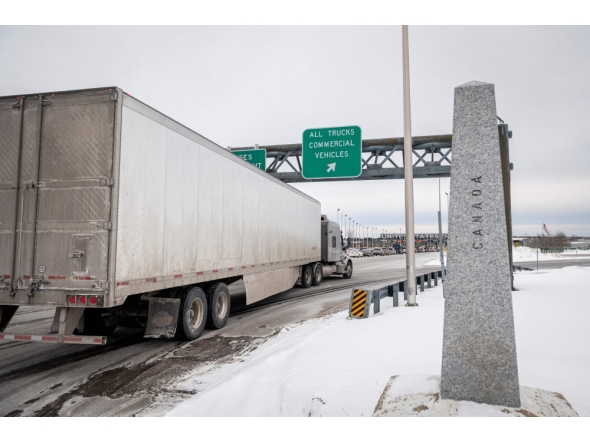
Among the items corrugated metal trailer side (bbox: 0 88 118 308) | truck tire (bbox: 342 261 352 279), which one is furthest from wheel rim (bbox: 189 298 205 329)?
truck tire (bbox: 342 261 352 279)

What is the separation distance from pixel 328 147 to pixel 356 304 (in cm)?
867

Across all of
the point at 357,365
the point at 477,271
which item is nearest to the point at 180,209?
the point at 357,365

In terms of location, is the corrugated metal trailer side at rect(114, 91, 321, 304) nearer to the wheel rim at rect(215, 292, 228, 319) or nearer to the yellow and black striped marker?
the wheel rim at rect(215, 292, 228, 319)

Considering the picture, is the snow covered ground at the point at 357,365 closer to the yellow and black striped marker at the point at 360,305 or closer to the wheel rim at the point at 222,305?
the yellow and black striped marker at the point at 360,305

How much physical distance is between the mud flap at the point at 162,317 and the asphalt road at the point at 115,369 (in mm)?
337

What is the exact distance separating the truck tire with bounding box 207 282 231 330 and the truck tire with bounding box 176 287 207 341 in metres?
0.26

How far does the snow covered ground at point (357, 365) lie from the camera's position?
4469 mm

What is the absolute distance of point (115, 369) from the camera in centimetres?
653

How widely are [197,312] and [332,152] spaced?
971 centimetres

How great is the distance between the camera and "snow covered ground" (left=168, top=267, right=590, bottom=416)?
4469mm

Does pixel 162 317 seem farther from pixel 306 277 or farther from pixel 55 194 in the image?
pixel 306 277

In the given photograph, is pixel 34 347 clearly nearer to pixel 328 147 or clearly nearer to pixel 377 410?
pixel 377 410

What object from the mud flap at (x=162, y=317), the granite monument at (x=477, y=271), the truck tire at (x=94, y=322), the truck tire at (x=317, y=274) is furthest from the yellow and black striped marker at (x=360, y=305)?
the truck tire at (x=317, y=274)

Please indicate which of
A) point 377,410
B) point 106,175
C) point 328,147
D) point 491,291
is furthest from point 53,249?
point 328,147
